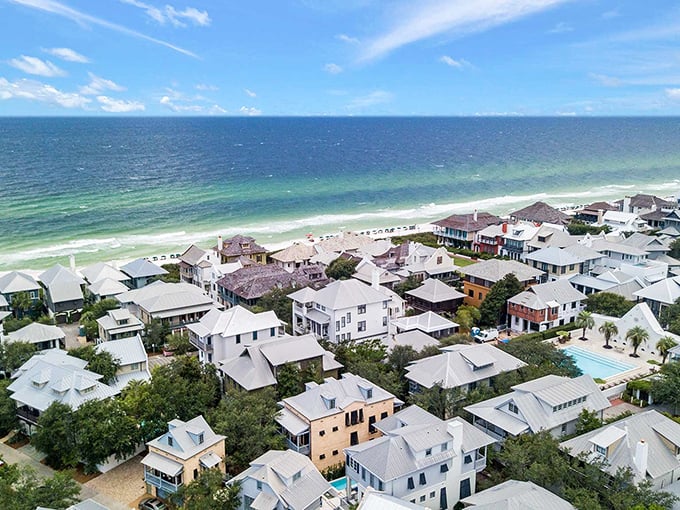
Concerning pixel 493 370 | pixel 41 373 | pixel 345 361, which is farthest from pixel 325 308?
pixel 41 373

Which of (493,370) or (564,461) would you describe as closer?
(564,461)

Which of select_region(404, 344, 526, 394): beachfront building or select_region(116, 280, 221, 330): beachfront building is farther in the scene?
select_region(116, 280, 221, 330): beachfront building

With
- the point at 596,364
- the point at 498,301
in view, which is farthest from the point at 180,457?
the point at 498,301

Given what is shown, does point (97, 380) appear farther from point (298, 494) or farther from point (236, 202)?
point (236, 202)

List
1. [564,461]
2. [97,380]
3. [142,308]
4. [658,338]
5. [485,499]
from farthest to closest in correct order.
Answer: [142,308] → [658,338] → [97,380] → [564,461] → [485,499]

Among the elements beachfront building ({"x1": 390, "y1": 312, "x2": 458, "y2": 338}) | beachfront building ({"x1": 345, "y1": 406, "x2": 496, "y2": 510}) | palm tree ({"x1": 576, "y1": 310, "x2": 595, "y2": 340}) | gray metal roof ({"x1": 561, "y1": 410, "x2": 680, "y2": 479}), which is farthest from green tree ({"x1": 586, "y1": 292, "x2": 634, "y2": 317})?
beachfront building ({"x1": 345, "y1": 406, "x2": 496, "y2": 510})

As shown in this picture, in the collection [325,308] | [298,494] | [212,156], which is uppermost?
[212,156]

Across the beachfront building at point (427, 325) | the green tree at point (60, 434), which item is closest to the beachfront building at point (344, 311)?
the beachfront building at point (427, 325)

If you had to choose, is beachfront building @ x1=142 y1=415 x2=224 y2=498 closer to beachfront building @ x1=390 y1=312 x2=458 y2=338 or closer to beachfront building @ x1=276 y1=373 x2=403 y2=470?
beachfront building @ x1=276 y1=373 x2=403 y2=470
